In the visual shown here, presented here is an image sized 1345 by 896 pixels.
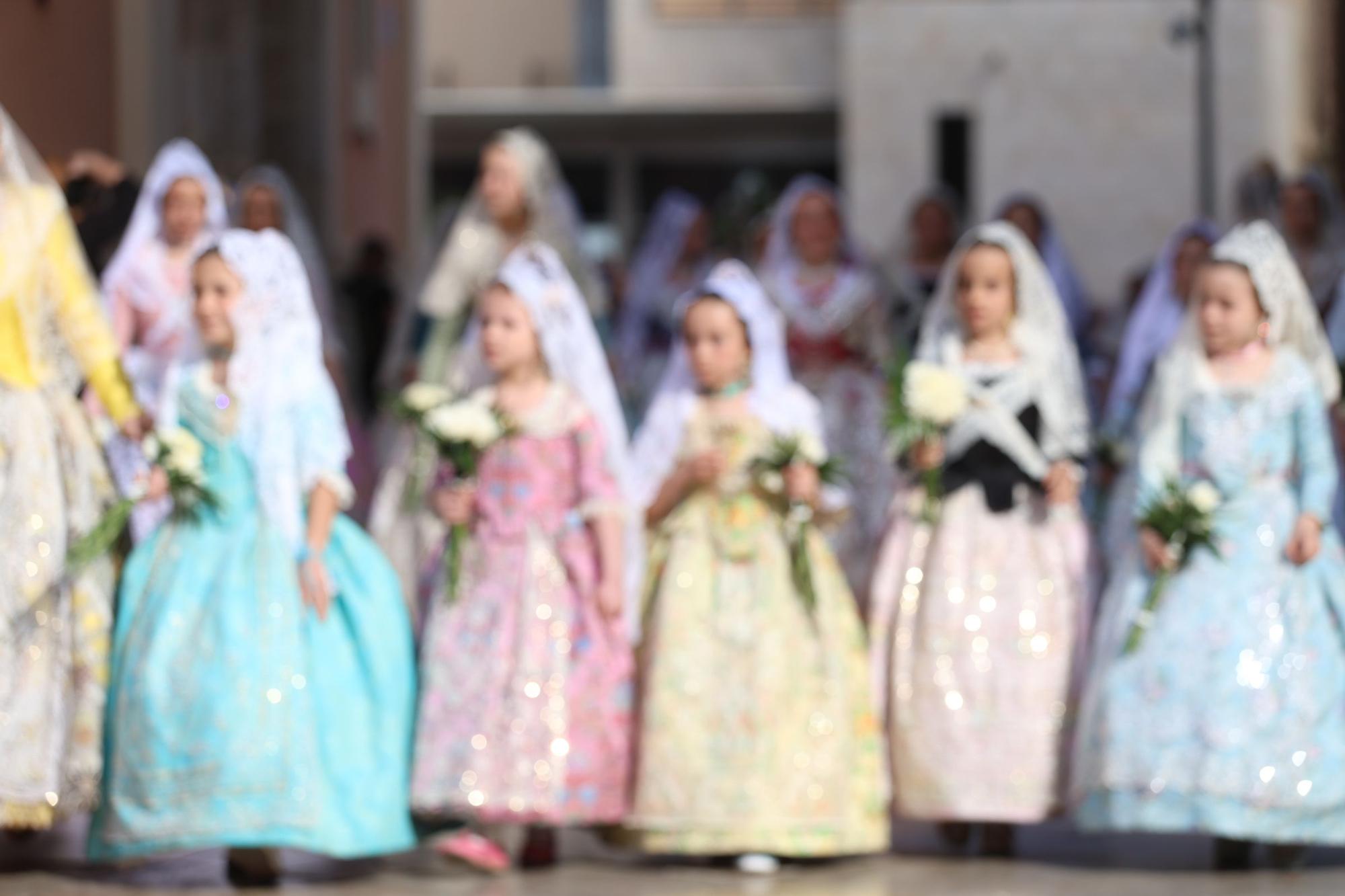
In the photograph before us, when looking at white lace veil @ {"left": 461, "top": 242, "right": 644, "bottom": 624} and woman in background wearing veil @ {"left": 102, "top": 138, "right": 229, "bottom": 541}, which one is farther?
woman in background wearing veil @ {"left": 102, "top": 138, "right": 229, "bottom": 541}

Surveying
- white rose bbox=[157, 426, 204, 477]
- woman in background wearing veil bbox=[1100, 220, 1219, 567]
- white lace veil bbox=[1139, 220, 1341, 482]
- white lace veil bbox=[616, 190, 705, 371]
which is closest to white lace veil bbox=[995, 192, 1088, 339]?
woman in background wearing veil bbox=[1100, 220, 1219, 567]

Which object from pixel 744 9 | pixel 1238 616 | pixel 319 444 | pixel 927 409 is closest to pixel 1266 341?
pixel 1238 616

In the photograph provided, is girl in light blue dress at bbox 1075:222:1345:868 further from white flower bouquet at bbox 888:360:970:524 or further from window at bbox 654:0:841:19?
window at bbox 654:0:841:19

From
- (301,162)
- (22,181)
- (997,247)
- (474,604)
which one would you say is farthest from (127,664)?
(301,162)

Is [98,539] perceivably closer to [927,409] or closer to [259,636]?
[259,636]

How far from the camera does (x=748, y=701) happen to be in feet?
30.2

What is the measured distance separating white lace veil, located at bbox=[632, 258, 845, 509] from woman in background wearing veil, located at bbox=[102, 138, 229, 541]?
2.08 meters

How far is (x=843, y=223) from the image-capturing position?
510 inches

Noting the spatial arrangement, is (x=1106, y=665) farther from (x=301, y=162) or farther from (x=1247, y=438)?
(x=301, y=162)

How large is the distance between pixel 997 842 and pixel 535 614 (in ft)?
5.58

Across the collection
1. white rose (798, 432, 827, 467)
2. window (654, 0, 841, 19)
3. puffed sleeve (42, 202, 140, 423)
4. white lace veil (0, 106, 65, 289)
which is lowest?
white rose (798, 432, 827, 467)

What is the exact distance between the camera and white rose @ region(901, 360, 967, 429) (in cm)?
959

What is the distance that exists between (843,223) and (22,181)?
4.43 meters

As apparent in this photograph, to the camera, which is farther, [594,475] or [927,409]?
Result: [927,409]
